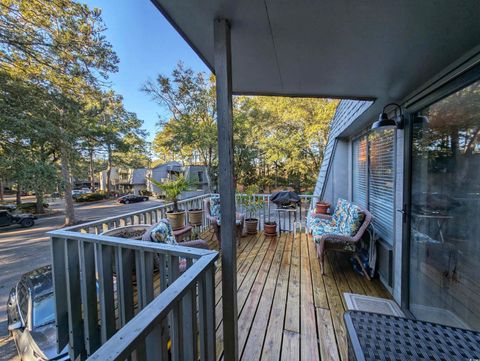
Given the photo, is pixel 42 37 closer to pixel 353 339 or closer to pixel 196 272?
pixel 196 272

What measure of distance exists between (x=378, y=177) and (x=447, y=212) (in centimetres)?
159

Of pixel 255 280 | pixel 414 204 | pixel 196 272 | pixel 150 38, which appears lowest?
pixel 255 280

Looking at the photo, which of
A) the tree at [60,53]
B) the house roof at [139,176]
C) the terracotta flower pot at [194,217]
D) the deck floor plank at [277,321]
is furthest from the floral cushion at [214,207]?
the house roof at [139,176]

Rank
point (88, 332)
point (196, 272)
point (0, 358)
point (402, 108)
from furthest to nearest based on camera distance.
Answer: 1. point (0, 358)
2. point (402, 108)
3. point (88, 332)
4. point (196, 272)

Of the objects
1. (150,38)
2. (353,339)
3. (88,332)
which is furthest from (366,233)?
(150,38)

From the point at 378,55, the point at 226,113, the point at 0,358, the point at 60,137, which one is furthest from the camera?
the point at 60,137

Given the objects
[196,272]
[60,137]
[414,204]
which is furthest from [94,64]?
[414,204]

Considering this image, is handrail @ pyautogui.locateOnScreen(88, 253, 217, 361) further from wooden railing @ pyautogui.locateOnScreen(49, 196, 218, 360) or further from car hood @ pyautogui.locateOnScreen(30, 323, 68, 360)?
car hood @ pyautogui.locateOnScreen(30, 323, 68, 360)

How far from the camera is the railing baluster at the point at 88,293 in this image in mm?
1674

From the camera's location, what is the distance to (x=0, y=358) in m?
2.55

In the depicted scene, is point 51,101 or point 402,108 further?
point 51,101

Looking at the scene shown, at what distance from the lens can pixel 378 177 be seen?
3.08m

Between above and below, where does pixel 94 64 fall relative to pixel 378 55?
above

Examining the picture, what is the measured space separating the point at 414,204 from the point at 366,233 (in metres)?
1.20
